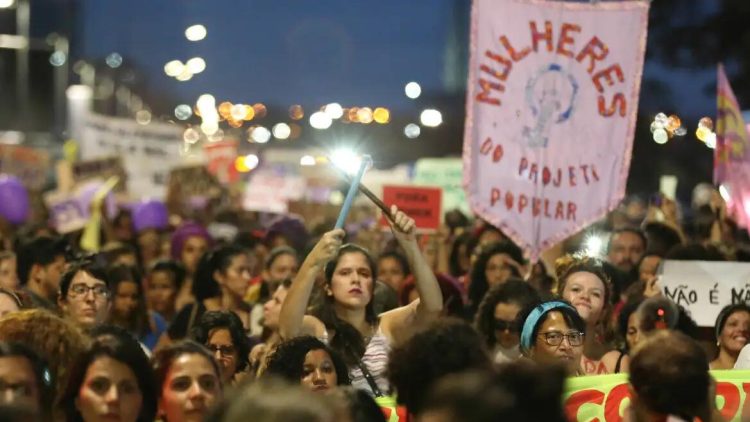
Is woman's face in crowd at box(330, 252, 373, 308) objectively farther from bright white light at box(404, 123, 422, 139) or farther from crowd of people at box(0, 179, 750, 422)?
bright white light at box(404, 123, 422, 139)

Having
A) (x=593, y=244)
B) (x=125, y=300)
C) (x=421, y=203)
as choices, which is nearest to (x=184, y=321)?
(x=125, y=300)

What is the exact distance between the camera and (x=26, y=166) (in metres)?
25.1

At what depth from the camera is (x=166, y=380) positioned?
5512 mm

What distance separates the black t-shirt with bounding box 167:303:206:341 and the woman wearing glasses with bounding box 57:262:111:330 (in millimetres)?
681

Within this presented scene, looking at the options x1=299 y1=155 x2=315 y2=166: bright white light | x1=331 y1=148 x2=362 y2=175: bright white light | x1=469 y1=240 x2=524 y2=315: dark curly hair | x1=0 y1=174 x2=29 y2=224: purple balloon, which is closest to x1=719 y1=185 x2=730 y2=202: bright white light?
x1=469 y1=240 x2=524 y2=315: dark curly hair

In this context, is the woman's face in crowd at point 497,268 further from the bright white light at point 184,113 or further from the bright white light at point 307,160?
the bright white light at point 184,113

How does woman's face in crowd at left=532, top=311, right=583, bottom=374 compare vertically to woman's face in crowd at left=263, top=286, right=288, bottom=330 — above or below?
above

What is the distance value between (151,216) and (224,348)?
10.7m

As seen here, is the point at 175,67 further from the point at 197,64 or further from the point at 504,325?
the point at 504,325

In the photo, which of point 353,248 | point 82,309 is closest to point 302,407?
point 353,248

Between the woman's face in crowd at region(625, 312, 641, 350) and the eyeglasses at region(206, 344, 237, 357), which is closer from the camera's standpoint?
the eyeglasses at region(206, 344, 237, 357)

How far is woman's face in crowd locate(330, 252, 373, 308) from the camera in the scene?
7.64m

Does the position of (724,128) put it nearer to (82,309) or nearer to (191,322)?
(191,322)

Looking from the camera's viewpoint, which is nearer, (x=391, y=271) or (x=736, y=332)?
(x=736, y=332)
